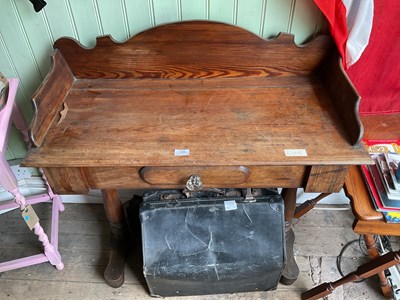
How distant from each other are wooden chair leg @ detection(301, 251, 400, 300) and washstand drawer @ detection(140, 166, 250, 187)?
528mm

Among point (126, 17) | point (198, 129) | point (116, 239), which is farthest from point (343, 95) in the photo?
point (116, 239)

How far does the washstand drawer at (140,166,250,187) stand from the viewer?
926 millimetres

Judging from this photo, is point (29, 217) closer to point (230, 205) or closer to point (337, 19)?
point (230, 205)

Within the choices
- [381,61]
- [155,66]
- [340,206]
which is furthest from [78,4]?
[340,206]

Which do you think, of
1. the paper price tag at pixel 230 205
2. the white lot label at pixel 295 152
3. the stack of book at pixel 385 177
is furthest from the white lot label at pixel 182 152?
the stack of book at pixel 385 177

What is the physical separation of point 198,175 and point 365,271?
0.66 m

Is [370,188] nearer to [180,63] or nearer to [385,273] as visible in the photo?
[385,273]

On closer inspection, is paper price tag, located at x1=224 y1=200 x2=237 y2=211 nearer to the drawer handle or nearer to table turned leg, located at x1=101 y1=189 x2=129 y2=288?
the drawer handle

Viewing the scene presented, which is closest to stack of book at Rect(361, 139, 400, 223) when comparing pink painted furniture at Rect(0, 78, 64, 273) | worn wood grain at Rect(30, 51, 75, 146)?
worn wood grain at Rect(30, 51, 75, 146)

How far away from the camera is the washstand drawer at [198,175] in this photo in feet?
3.04

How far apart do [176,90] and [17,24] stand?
1.98ft

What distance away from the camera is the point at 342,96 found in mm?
1007

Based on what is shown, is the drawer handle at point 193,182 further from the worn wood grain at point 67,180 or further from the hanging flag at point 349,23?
the hanging flag at point 349,23

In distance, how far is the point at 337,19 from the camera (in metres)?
1.02
